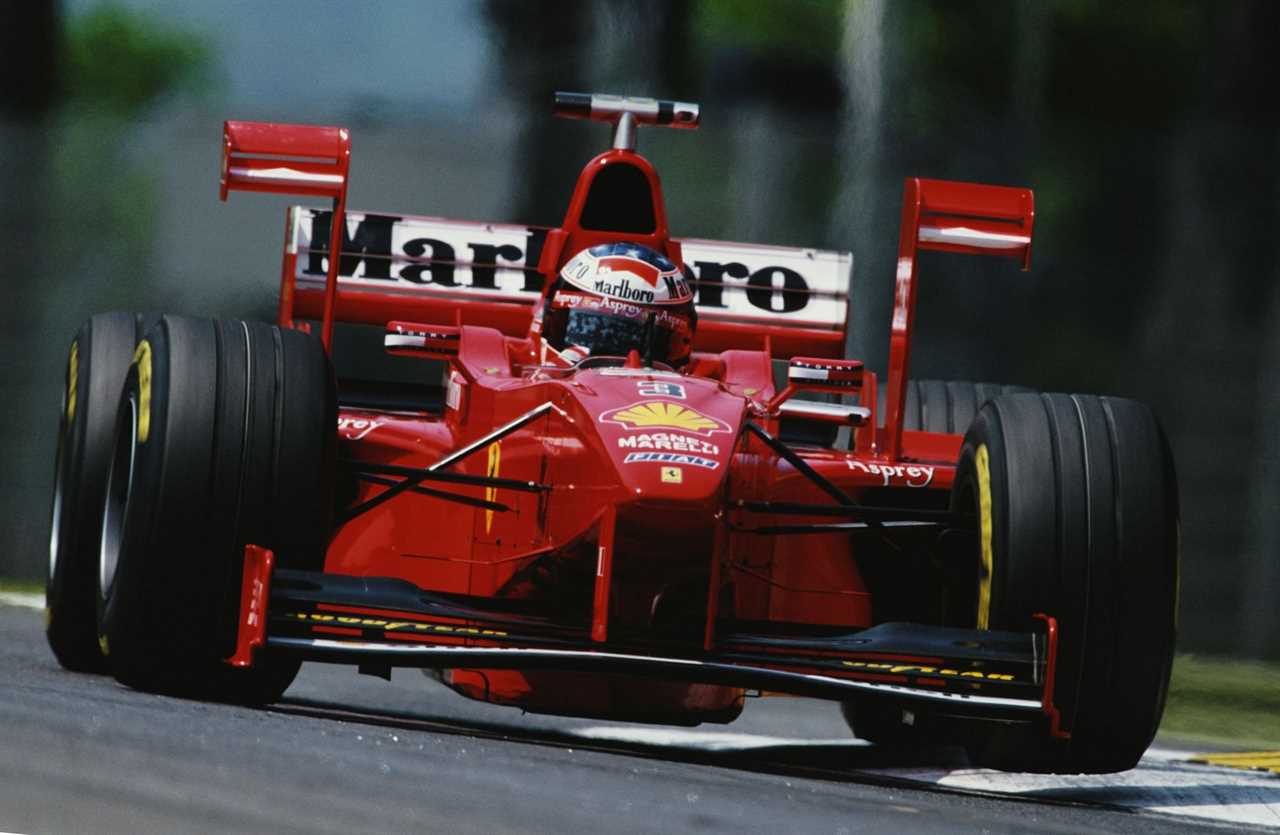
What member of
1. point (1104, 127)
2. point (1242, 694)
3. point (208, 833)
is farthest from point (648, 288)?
point (1104, 127)

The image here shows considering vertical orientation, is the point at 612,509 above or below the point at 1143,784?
above

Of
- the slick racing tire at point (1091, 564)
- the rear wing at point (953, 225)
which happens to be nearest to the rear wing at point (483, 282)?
the rear wing at point (953, 225)

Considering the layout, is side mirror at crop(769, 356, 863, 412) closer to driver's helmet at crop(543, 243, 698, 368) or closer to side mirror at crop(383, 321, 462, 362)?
driver's helmet at crop(543, 243, 698, 368)

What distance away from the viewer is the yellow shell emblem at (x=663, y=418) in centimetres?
531

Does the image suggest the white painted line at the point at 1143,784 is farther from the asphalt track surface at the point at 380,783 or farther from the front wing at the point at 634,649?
the front wing at the point at 634,649

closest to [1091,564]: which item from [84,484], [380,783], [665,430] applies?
[665,430]

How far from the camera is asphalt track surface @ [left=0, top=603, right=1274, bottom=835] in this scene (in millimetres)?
3363

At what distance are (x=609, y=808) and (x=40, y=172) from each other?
8.42 metres

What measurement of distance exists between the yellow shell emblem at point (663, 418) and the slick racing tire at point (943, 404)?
2.85 meters

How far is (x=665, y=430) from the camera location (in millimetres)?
5277

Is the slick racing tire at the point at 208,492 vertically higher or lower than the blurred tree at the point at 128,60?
lower

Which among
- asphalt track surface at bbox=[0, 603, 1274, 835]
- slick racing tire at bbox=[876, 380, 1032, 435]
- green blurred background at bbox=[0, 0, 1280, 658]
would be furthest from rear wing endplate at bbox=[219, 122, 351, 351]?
green blurred background at bbox=[0, 0, 1280, 658]

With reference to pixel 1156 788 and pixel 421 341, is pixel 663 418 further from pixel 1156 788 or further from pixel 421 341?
pixel 1156 788

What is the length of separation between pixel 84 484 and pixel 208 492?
922 mm
